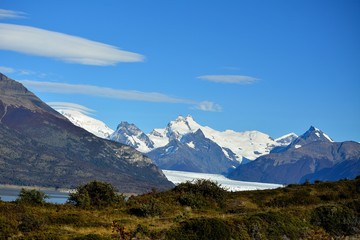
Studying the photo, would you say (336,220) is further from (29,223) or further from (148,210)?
(29,223)

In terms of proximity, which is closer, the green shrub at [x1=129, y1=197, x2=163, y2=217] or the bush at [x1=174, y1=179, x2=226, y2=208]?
the green shrub at [x1=129, y1=197, x2=163, y2=217]

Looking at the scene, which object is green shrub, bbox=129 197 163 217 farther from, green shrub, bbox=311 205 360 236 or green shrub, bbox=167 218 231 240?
green shrub, bbox=311 205 360 236

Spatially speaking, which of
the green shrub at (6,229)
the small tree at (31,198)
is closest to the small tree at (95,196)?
the small tree at (31,198)

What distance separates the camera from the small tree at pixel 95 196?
48.9 metres

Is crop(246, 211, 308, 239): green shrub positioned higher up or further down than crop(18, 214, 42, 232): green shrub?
higher up

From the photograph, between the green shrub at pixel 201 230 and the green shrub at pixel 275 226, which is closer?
the green shrub at pixel 201 230

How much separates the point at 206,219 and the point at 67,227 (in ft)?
25.6

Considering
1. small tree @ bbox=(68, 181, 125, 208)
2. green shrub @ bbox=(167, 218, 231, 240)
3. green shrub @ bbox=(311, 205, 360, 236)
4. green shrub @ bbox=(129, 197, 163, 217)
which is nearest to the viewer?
green shrub @ bbox=(167, 218, 231, 240)

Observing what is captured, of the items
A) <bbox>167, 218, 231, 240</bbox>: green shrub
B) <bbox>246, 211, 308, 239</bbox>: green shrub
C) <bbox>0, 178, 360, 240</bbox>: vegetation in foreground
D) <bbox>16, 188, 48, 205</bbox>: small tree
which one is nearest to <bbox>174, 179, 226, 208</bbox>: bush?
<bbox>0, 178, 360, 240</bbox>: vegetation in foreground

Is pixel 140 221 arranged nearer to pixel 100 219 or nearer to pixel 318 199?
pixel 100 219

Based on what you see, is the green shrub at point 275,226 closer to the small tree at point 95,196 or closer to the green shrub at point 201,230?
the green shrub at point 201,230

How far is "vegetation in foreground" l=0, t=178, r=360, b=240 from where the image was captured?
3450 centimetres

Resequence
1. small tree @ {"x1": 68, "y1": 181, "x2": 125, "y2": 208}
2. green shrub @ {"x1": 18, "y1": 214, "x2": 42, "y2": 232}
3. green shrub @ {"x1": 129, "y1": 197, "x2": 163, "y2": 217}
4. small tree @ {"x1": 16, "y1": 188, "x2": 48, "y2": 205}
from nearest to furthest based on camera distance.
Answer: green shrub @ {"x1": 18, "y1": 214, "x2": 42, "y2": 232} → green shrub @ {"x1": 129, "y1": 197, "x2": 163, "y2": 217} → small tree @ {"x1": 16, "y1": 188, "x2": 48, "y2": 205} → small tree @ {"x1": 68, "y1": 181, "x2": 125, "y2": 208}

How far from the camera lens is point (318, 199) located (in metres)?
57.2
